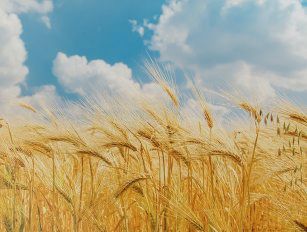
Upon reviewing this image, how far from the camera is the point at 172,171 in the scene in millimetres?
3014

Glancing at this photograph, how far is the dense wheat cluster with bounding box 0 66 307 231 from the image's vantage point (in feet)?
7.63

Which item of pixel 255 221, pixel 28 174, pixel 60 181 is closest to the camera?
pixel 255 221

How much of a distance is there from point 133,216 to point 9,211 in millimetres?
814

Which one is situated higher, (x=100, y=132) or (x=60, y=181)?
(x=100, y=132)

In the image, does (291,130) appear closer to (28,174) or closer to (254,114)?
(254,114)

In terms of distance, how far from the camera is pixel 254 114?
2.36m

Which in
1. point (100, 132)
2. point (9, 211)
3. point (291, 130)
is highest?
point (100, 132)

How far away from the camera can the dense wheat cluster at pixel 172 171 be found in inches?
91.5

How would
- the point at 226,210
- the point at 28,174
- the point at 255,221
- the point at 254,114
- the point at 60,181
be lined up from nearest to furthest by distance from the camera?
the point at 254,114
the point at 226,210
the point at 255,221
the point at 60,181
the point at 28,174

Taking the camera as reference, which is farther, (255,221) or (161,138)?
(255,221)

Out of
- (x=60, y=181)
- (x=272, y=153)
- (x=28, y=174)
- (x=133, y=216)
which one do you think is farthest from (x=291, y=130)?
(x=28, y=174)

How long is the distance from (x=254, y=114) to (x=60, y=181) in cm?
141

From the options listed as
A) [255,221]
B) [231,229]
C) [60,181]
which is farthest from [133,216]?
[231,229]

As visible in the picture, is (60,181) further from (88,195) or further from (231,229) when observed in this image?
(231,229)
